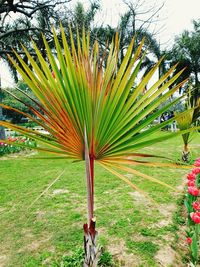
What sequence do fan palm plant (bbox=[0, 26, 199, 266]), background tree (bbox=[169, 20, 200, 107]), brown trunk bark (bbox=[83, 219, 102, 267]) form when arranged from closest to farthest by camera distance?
fan palm plant (bbox=[0, 26, 199, 266]), brown trunk bark (bbox=[83, 219, 102, 267]), background tree (bbox=[169, 20, 200, 107])

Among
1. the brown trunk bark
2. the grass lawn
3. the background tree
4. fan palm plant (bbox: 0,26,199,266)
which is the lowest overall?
the grass lawn

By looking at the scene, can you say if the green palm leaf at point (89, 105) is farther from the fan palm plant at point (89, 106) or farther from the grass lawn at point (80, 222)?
the grass lawn at point (80, 222)

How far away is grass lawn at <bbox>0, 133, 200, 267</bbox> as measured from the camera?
95.4 inches

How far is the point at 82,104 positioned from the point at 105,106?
15 cm

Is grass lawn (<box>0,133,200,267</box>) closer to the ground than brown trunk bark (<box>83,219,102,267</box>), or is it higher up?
closer to the ground

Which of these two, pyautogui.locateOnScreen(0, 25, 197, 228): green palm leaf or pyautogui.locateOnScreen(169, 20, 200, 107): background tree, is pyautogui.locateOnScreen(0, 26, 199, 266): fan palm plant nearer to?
pyautogui.locateOnScreen(0, 25, 197, 228): green palm leaf

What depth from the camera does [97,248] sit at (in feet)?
5.90

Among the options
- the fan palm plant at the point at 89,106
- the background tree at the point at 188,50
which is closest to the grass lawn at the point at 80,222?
the fan palm plant at the point at 89,106

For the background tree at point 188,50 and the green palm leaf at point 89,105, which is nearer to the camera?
the green palm leaf at point 89,105

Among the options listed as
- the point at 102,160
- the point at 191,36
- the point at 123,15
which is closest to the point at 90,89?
the point at 102,160

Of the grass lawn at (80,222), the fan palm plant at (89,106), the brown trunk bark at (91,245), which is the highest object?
the fan palm plant at (89,106)

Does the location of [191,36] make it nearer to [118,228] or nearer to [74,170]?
[74,170]

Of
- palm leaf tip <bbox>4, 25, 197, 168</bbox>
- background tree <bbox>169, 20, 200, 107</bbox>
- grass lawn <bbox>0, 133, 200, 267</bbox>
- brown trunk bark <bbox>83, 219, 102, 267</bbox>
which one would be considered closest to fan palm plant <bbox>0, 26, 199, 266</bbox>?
palm leaf tip <bbox>4, 25, 197, 168</bbox>

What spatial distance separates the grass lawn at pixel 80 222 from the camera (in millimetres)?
2424
